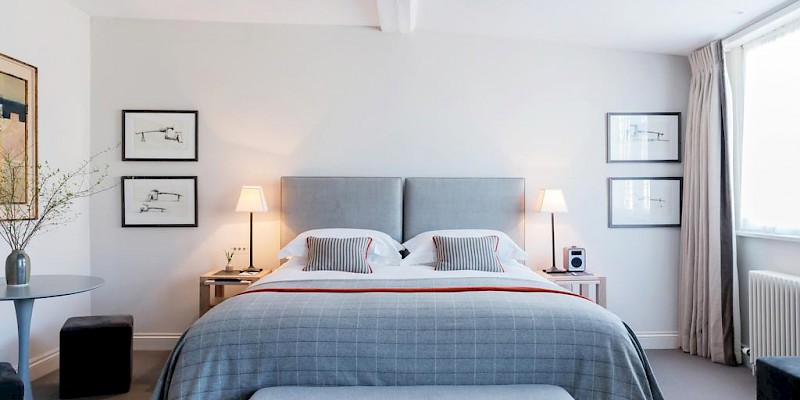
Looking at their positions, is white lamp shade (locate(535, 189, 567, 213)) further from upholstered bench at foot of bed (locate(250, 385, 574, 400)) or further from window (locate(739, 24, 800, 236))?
upholstered bench at foot of bed (locate(250, 385, 574, 400))

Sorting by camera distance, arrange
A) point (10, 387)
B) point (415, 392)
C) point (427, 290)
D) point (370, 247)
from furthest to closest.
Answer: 1. point (370, 247)
2. point (427, 290)
3. point (10, 387)
4. point (415, 392)

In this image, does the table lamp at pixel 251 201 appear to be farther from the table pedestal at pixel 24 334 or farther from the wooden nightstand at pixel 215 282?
the table pedestal at pixel 24 334

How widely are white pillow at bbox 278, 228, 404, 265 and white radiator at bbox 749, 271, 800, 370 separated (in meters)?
2.45

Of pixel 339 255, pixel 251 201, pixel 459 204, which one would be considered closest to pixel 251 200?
pixel 251 201

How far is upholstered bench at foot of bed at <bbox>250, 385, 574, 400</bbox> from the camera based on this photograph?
73.0 inches

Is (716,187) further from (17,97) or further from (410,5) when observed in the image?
(17,97)

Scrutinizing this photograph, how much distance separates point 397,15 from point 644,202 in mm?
2570

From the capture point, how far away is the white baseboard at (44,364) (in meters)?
3.31

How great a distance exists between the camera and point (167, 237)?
3967 mm

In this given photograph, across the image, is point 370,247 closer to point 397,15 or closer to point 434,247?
point 434,247

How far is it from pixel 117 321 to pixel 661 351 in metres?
4.05

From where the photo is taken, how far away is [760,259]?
11.2 ft

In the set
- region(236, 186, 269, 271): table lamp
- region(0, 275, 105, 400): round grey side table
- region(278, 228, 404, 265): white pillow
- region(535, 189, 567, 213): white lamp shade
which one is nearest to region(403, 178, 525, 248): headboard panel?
region(535, 189, 567, 213): white lamp shade

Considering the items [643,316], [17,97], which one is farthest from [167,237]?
[643,316]
